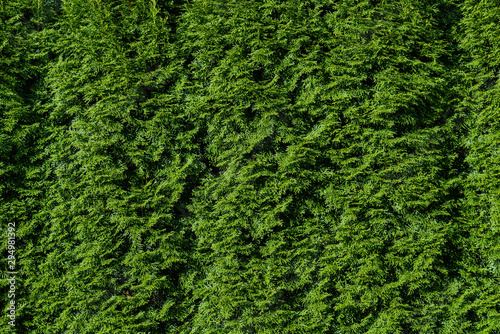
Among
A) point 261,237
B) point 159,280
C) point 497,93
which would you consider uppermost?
point 497,93

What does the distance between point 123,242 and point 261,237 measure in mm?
1667

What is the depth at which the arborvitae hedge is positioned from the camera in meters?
3.63

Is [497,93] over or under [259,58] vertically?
under

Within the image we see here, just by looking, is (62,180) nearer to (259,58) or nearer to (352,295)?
(259,58)

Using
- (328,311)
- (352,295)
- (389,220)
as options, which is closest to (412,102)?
(389,220)

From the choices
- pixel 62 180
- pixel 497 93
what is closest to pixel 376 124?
pixel 497 93

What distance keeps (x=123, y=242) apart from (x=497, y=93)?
4780mm

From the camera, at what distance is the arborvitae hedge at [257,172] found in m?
3.63

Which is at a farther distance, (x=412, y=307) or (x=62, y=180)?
(x=62, y=180)

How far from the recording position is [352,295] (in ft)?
11.8

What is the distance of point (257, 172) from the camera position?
370 cm

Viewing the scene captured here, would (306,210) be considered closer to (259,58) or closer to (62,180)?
(259,58)

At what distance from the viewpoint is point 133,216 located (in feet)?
12.1

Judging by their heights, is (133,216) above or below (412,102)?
below
